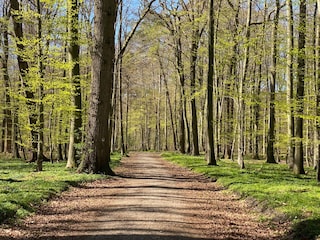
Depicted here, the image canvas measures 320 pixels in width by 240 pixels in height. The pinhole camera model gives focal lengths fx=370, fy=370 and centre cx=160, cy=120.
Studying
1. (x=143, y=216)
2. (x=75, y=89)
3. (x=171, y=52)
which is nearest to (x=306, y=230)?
(x=143, y=216)

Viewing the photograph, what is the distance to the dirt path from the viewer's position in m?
6.78

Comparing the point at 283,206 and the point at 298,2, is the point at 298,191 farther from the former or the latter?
the point at 298,2

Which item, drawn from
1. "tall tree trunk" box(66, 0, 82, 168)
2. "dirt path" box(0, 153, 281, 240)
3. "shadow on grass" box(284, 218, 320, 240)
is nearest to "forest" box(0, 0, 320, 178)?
"tall tree trunk" box(66, 0, 82, 168)

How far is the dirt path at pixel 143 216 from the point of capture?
6.78 meters

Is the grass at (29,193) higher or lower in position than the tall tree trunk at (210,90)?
lower

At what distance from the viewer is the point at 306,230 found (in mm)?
6684

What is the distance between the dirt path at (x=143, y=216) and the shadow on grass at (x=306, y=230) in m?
0.39

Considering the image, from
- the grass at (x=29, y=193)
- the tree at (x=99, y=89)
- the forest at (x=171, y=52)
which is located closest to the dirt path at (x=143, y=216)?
the grass at (x=29, y=193)

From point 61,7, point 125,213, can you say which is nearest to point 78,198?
point 125,213

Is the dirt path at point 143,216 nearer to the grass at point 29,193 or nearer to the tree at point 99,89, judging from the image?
the grass at point 29,193

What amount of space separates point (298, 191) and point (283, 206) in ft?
8.28

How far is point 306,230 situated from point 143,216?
10.6 ft

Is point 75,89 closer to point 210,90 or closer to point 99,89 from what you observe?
point 99,89

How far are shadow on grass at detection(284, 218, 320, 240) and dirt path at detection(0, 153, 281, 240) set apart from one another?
15.3 inches
